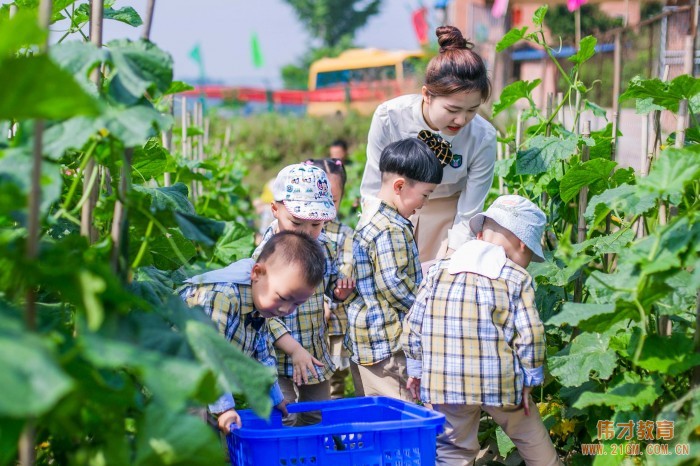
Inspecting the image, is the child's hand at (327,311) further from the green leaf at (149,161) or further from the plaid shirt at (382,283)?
the green leaf at (149,161)

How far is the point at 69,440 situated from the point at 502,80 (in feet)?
55.2

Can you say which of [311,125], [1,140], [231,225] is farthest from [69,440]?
[311,125]

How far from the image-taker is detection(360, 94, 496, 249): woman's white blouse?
3.72 metres

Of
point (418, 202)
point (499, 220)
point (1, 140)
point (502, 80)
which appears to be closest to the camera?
point (1, 140)

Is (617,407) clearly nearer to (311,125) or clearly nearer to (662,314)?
(662,314)

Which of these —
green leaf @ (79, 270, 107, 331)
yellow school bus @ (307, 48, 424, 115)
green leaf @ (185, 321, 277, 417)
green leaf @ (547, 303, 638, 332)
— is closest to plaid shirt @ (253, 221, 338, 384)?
green leaf @ (547, 303, 638, 332)

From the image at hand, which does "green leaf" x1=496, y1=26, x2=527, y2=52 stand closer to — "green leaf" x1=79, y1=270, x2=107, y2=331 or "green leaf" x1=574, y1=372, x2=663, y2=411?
"green leaf" x1=574, y1=372, x2=663, y2=411

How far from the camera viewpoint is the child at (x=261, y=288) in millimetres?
2674

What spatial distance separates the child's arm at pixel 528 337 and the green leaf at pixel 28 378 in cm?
175

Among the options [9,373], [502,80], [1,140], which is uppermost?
[502,80]

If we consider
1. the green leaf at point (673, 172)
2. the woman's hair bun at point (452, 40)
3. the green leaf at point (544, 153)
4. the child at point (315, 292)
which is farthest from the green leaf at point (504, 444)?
the woman's hair bun at point (452, 40)

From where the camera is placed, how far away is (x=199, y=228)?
1945 millimetres

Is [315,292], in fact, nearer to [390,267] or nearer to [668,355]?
[390,267]

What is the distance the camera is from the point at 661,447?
7.80ft
